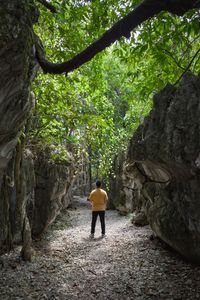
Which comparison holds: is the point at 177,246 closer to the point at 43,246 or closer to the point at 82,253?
the point at 82,253

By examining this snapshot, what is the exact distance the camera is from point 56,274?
779 centimetres

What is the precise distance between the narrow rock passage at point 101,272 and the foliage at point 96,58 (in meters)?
3.92

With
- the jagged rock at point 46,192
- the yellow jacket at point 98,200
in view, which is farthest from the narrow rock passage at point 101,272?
the yellow jacket at point 98,200

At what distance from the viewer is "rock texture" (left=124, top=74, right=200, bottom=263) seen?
541 centimetres

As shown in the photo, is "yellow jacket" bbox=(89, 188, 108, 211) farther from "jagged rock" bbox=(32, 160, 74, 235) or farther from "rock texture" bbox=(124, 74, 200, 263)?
"rock texture" bbox=(124, 74, 200, 263)

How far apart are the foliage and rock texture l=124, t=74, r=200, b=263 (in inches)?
28.6

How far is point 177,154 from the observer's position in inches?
215

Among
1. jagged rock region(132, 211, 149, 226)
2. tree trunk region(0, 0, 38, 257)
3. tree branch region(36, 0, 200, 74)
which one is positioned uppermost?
tree branch region(36, 0, 200, 74)

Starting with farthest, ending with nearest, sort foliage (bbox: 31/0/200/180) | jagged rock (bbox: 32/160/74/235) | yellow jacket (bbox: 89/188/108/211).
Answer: yellow jacket (bbox: 89/188/108/211)
jagged rock (bbox: 32/160/74/235)
foliage (bbox: 31/0/200/180)

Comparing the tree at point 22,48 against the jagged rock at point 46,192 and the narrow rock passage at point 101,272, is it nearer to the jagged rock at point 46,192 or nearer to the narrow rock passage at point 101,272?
the narrow rock passage at point 101,272

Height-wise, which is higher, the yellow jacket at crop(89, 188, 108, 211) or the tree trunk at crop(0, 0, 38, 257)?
the tree trunk at crop(0, 0, 38, 257)

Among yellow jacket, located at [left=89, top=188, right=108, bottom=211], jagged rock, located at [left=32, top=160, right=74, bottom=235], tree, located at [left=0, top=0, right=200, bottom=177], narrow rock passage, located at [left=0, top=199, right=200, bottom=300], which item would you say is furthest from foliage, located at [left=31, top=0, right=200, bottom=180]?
narrow rock passage, located at [left=0, top=199, right=200, bottom=300]

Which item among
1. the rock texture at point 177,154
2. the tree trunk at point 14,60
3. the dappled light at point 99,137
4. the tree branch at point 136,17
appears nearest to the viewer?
the tree trunk at point 14,60

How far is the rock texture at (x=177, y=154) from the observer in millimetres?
5406
